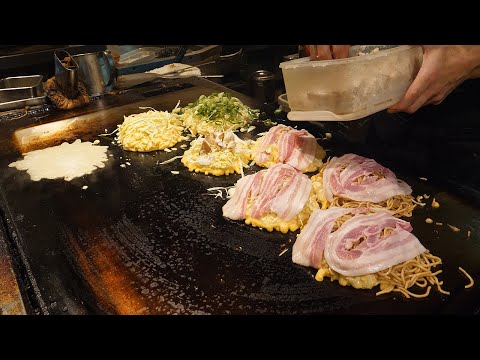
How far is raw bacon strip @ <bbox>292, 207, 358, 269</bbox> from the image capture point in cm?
307

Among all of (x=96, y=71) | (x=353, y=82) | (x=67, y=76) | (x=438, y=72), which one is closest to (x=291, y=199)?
(x=353, y=82)

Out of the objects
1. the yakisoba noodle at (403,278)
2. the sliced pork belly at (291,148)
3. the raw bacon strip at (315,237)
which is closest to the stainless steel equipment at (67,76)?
the sliced pork belly at (291,148)

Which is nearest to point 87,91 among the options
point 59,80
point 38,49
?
point 59,80

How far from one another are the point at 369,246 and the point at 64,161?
3.78m

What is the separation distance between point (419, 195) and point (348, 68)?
1516mm

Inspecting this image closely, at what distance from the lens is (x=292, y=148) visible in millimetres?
4438

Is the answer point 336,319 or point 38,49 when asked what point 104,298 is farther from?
point 38,49

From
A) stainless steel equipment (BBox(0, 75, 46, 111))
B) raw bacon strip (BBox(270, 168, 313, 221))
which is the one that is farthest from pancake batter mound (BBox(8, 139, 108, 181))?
raw bacon strip (BBox(270, 168, 313, 221))

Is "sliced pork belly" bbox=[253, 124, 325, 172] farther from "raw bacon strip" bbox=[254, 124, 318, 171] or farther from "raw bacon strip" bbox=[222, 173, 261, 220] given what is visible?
"raw bacon strip" bbox=[222, 173, 261, 220]

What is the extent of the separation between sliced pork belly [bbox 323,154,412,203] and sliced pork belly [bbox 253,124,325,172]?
422mm

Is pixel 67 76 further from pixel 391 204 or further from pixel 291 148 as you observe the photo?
pixel 391 204

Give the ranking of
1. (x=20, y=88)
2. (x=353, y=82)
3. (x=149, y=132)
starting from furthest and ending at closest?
(x=20, y=88) → (x=149, y=132) → (x=353, y=82)

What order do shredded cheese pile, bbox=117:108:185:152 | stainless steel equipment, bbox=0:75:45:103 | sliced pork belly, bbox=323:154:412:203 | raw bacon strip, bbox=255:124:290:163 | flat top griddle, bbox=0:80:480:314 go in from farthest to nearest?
1. stainless steel equipment, bbox=0:75:45:103
2. shredded cheese pile, bbox=117:108:185:152
3. raw bacon strip, bbox=255:124:290:163
4. sliced pork belly, bbox=323:154:412:203
5. flat top griddle, bbox=0:80:480:314

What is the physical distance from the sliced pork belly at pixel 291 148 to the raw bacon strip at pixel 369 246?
49.3 inches
